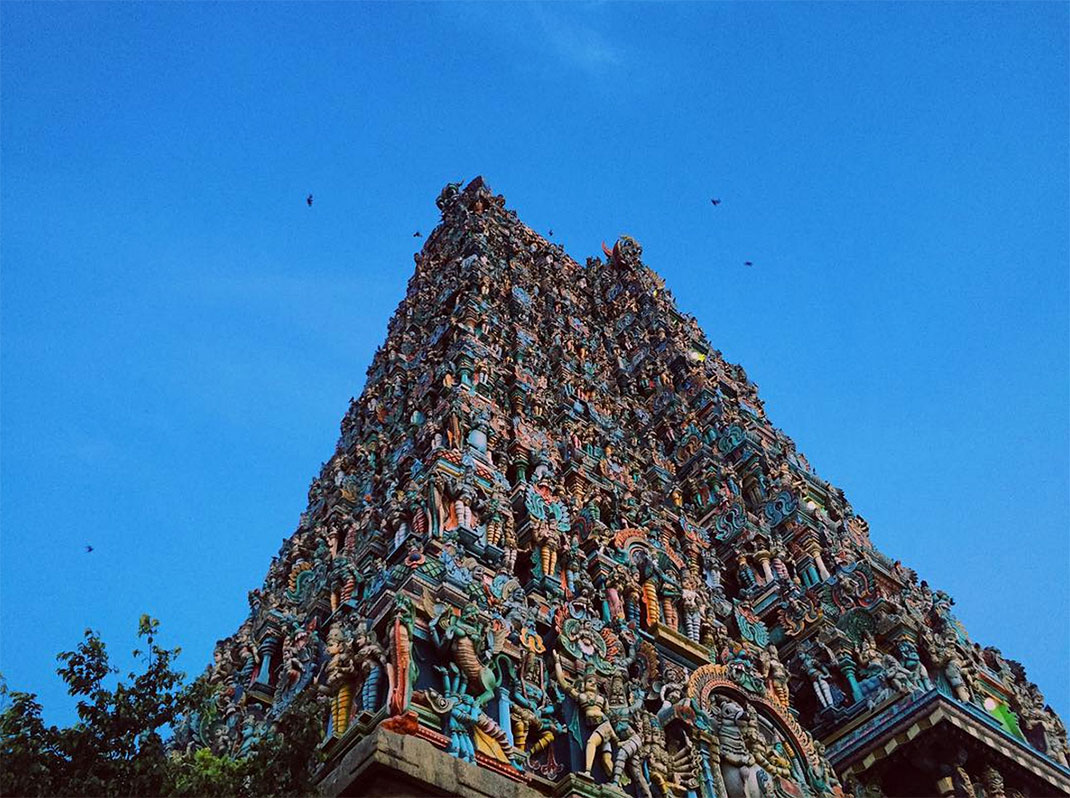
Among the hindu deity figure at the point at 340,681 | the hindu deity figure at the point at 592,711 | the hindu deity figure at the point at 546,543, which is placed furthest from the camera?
the hindu deity figure at the point at 546,543

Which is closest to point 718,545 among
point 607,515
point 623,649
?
point 607,515

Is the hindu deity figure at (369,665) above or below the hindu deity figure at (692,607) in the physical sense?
below

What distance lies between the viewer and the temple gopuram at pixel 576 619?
9.73 meters

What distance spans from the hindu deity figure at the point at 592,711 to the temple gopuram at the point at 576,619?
0.09ft

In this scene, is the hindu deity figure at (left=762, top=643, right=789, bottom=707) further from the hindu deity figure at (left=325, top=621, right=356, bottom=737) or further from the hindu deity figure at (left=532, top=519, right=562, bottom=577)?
the hindu deity figure at (left=325, top=621, right=356, bottom=737)

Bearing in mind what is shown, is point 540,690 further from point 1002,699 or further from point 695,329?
point 695,329

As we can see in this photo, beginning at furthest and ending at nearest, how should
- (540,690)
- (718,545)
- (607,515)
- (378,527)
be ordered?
(718,545) < (607,515) < (378,527) < (540,690)

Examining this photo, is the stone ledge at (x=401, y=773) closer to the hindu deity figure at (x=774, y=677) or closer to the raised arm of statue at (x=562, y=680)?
the raised arm of statue at (x=562, y=680)

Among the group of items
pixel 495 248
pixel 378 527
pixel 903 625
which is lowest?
pixel 903 625

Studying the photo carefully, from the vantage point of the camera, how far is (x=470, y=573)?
11.0m

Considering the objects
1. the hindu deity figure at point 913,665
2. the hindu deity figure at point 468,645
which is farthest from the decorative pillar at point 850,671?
the hindu deity figure at point 468,645

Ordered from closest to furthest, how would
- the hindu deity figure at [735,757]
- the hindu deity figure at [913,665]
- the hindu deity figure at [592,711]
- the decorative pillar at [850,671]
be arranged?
the hindu deity figure at [592,711] < the hindu deity figure at [735,757] < the hindu deity figure at [913,665] < the decorative pillar at [850,671]

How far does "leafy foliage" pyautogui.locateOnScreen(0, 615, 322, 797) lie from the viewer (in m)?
6.45

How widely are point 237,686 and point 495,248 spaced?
14.2m
